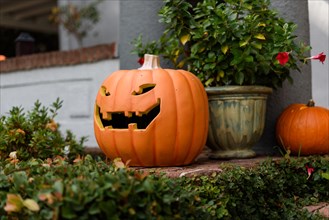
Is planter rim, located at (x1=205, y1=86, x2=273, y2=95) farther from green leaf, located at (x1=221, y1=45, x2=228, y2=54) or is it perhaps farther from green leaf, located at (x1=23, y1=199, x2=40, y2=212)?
green leaf, located at (x1=23, y1=199, x2=40, y2=212)

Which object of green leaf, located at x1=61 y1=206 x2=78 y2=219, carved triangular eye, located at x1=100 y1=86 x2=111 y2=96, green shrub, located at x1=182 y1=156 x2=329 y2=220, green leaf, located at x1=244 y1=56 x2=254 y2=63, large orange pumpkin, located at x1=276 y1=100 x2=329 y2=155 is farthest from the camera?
large orange pumpkin, located at x1=276 y1=100 x2=329 y2=155

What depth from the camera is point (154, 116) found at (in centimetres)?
230

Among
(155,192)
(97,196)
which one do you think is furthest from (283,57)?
(97,196)

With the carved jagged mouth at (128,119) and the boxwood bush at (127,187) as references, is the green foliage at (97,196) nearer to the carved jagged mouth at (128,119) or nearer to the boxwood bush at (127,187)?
the boxwood bush at (127,187)

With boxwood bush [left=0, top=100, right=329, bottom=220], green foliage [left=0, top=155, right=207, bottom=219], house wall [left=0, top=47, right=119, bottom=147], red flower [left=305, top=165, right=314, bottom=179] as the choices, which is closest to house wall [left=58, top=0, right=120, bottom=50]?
house wall [left=0, top=47, right=119, bottom=147]

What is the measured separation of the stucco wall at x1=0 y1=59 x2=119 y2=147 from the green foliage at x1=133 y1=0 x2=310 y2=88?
1.42m

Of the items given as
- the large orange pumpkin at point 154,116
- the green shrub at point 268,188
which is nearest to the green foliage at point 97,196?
the green shrub at point 268,188

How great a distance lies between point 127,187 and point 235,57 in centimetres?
124

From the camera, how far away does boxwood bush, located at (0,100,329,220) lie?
1.45 m

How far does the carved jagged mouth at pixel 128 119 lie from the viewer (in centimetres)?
225

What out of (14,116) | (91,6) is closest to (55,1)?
(91,6)

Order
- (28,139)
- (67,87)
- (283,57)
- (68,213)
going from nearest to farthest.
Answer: (68,213) → (283,57) → (28,139) → (67,87)

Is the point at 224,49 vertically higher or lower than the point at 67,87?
higher

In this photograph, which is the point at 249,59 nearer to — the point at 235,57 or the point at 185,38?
the point at 235,57
